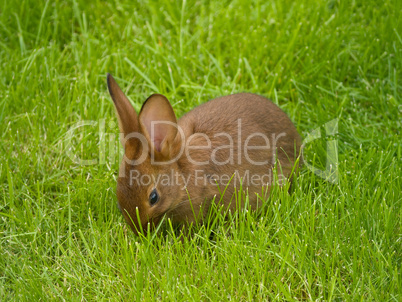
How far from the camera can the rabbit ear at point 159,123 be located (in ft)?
11.3

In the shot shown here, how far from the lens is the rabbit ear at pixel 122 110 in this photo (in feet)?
10.9

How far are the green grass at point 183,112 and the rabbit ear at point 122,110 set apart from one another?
26.1 inches

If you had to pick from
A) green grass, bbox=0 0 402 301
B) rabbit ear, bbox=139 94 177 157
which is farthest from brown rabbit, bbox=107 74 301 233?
green grass, bbox=0 0 402 301

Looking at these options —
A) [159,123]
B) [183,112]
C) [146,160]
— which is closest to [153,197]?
[146,160]

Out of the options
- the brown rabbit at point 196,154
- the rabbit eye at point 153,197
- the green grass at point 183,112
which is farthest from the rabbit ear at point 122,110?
the green grass at point 183,112

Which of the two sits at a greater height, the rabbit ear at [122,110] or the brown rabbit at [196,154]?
the rabbit ear at [122,110]

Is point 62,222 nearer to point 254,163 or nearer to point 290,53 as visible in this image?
point 254,163

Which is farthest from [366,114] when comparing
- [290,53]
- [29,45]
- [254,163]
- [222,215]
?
[29,45]

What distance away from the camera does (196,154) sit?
149 inches

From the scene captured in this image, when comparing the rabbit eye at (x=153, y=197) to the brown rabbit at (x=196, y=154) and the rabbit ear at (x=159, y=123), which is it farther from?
the rabbit ear at (x=159, y=123)

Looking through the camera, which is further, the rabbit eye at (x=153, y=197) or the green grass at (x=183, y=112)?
the rabbit eye at (x=153, y=197)

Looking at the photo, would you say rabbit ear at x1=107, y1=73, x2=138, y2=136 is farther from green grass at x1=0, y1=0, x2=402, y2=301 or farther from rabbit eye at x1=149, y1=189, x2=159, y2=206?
green grass at x1=0, y1=0, x2=402, y2=301

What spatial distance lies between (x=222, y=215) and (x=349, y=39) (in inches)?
95.7

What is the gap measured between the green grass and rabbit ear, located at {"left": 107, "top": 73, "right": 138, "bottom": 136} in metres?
0.66
